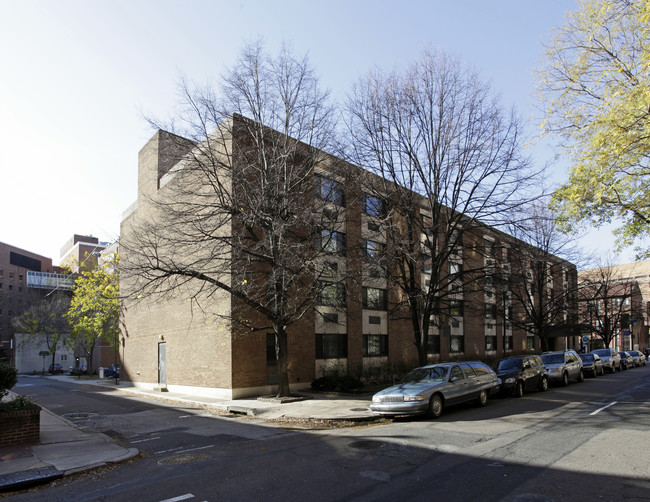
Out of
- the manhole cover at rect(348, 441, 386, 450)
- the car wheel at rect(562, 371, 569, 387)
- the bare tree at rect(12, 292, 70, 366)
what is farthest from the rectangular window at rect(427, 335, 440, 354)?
the bare tree at rect(12, 292, 70, 366)

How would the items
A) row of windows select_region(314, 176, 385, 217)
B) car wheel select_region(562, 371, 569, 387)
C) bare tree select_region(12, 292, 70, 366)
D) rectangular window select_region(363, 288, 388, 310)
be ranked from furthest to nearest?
1. bare tree select_region(12, 292, 70, 366)
2. rectangular window select_region(363, 288, 388, 310)
3. car wheel select_region(562, 371, 569, 387)
4. row of windows select_region(314, 176, 385, 217)

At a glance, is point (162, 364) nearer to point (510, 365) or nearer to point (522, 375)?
point (510, 365)

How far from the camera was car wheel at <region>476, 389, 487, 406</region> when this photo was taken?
14583 mm

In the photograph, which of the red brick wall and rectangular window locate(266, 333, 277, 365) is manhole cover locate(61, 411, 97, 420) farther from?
rectangular window locate(266, 333, 277, 365)

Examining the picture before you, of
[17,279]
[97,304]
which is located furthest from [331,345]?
[17,279]

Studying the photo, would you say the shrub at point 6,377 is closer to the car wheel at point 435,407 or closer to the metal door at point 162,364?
the car wheel at point 435,407

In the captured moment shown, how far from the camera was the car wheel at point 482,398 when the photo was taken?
14.6 meters

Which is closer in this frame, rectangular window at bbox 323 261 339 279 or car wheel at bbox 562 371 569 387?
rectangular window at bbox 323 261 339 279

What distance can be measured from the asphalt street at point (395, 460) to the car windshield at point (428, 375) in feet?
3.54

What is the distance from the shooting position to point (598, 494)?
19.0 feet

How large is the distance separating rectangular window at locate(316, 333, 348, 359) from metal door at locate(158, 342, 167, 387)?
8.85 metres

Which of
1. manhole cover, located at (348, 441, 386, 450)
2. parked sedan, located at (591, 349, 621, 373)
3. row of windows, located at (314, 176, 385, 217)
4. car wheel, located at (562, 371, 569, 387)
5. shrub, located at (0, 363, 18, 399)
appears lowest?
parked sedan, located at (591, 349, 621, 373)

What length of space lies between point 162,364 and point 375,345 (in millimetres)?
12018

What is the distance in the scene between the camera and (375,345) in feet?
84.5
